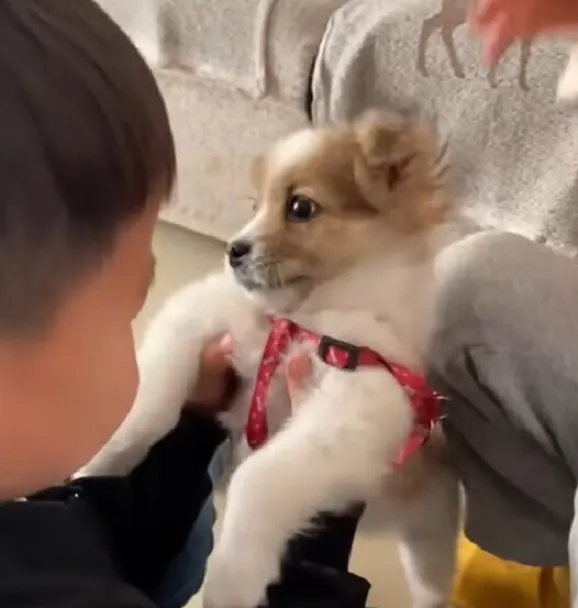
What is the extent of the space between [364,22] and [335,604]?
1.02 meters

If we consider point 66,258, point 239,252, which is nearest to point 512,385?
point 239,252

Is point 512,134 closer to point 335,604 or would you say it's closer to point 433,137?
point 433,137

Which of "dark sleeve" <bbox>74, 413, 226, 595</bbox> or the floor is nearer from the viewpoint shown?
"dark sleeve" <bbox>74, 413, 226, 595</bbox>

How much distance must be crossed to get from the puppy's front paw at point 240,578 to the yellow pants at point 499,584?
45 cm

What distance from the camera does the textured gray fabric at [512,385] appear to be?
0.99 m

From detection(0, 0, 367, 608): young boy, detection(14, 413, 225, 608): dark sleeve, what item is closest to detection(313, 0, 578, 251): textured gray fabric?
detection(14, 413, 225, 608): dark sleeve

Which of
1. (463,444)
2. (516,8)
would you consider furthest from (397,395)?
(516,8)

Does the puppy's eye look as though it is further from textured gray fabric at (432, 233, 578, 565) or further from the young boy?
the young boy

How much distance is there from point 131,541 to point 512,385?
15.2 inches

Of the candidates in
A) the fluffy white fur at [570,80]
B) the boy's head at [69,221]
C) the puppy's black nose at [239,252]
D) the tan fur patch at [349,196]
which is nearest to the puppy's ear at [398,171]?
the tan fur patch at [349,196]

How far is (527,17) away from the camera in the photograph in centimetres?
99

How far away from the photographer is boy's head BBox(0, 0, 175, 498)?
0.45 meters

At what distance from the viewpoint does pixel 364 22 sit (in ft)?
5.16

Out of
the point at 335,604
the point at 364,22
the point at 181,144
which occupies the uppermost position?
the point at 364,22
